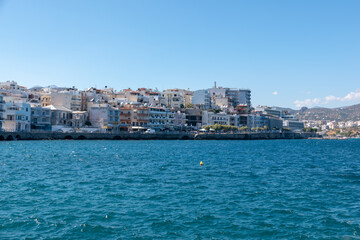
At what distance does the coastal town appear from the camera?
322 feet

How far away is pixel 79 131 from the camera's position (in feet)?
335

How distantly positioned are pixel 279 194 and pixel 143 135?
85.0 metres

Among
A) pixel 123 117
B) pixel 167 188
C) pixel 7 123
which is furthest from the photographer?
pixel 123 117

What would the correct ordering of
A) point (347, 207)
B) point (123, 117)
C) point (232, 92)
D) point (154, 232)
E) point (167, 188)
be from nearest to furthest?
point (154, 232) → point (347, 207) → point (167, 188) → point (123, 117) → point (232, 92)

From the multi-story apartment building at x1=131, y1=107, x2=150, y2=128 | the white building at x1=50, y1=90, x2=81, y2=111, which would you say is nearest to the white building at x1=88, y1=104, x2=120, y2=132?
the white building at x1=50, y1=90, x2=81, y2=111

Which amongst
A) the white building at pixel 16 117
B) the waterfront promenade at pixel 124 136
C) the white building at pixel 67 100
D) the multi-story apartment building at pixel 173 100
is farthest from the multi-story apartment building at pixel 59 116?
the multi-story apartment building at pixel 173 100

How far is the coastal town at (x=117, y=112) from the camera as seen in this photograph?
3866 inches

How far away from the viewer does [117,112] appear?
11731 centimetres

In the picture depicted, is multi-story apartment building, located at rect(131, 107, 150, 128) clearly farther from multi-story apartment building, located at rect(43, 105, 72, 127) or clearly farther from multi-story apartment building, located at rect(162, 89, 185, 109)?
multi-story apartment building, located at rect(162, 89, 185, 109)

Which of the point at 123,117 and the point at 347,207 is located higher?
the point at 123,117

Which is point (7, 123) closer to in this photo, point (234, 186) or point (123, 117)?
point (123, 117)

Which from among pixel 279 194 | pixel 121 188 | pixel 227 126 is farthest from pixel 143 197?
pixel 227 126

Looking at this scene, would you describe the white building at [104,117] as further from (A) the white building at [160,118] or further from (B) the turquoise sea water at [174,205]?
(B) the turquoise sea water at [174,205]

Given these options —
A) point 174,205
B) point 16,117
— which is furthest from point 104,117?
point 174,205
